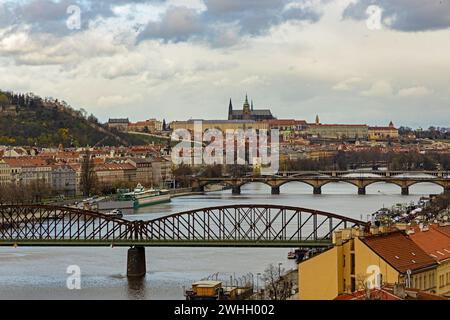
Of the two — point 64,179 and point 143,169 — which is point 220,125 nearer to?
point 143,169

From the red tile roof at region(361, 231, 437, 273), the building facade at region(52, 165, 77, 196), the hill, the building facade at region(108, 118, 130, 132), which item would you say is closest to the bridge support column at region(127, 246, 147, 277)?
the red tile roof at region(361, 231, 437, 273)

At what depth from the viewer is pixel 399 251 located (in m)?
8.00

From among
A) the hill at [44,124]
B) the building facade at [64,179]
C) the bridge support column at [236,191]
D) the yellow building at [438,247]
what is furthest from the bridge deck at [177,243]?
the hill at [44,124]

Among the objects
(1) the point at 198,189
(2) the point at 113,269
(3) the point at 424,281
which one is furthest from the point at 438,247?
(1) the point at 198,189

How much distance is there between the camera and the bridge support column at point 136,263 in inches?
554

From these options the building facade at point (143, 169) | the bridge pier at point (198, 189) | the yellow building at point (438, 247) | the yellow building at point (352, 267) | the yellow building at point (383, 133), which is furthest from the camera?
the yellow building at point (383, 133)

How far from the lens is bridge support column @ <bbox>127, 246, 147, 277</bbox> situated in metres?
14.1

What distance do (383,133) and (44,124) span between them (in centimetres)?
5569

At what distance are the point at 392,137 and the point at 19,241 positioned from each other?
318 ft

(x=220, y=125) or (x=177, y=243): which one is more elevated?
(x=220, y=125)

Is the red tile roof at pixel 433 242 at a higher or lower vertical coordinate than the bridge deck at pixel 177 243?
higher

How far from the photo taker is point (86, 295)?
1207 cm

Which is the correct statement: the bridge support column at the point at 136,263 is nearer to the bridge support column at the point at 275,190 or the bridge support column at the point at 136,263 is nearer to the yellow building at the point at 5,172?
the yellow building at the point at 5,172

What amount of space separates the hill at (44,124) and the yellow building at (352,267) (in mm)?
49751
